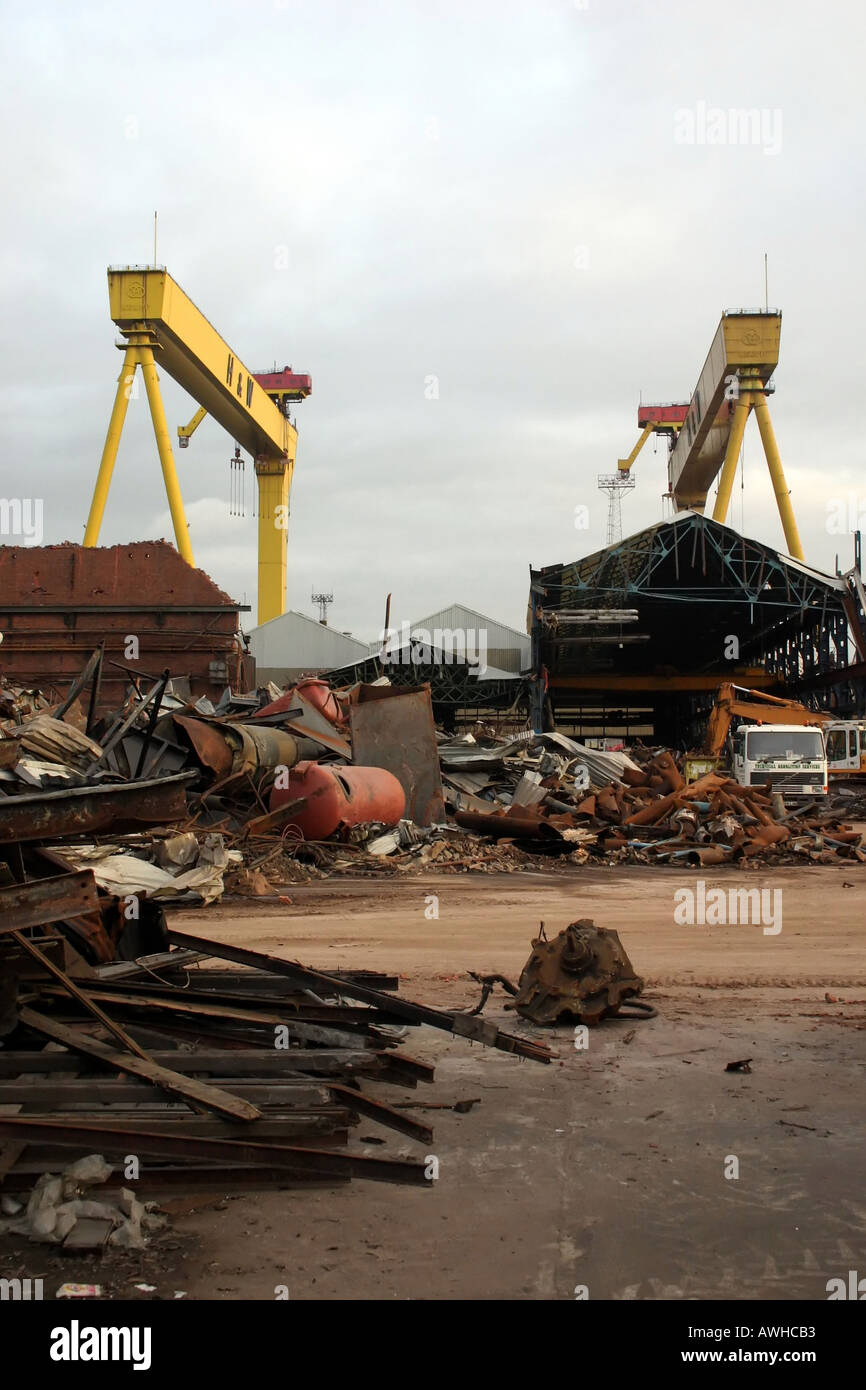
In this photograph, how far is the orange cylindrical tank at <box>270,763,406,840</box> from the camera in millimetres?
14203

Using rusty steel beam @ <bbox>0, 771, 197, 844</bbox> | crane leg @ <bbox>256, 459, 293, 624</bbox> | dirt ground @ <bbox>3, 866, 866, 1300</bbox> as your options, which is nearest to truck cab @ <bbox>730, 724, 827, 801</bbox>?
dirt ground @ <bbox>3, 866, 866, 1300</bbox>

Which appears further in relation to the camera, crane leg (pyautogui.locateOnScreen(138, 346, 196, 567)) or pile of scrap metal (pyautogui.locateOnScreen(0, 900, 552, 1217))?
crane leg (pyautogui.locateOnScreen(138, 346, 196, 567))

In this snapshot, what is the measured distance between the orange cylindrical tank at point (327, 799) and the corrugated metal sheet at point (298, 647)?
34.8 metres

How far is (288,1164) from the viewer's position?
354 cm

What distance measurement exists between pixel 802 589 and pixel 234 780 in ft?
77.7

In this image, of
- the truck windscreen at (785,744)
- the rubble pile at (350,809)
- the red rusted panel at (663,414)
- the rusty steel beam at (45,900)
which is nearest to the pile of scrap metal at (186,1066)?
the rusty steel beam at (45,900)

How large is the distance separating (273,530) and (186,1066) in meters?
40.1

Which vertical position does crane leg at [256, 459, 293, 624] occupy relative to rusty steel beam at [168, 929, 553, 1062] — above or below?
above

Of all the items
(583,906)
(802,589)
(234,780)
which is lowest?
(583,906)

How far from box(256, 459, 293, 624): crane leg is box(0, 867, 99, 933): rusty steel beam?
127 ft

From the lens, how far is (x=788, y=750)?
71.8 ft

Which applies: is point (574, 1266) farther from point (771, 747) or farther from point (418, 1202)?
point (771, 747)

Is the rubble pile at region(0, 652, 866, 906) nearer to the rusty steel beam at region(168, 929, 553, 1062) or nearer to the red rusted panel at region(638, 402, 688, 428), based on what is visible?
the rusty steel beam at region(168, 929, 553, 1062)
